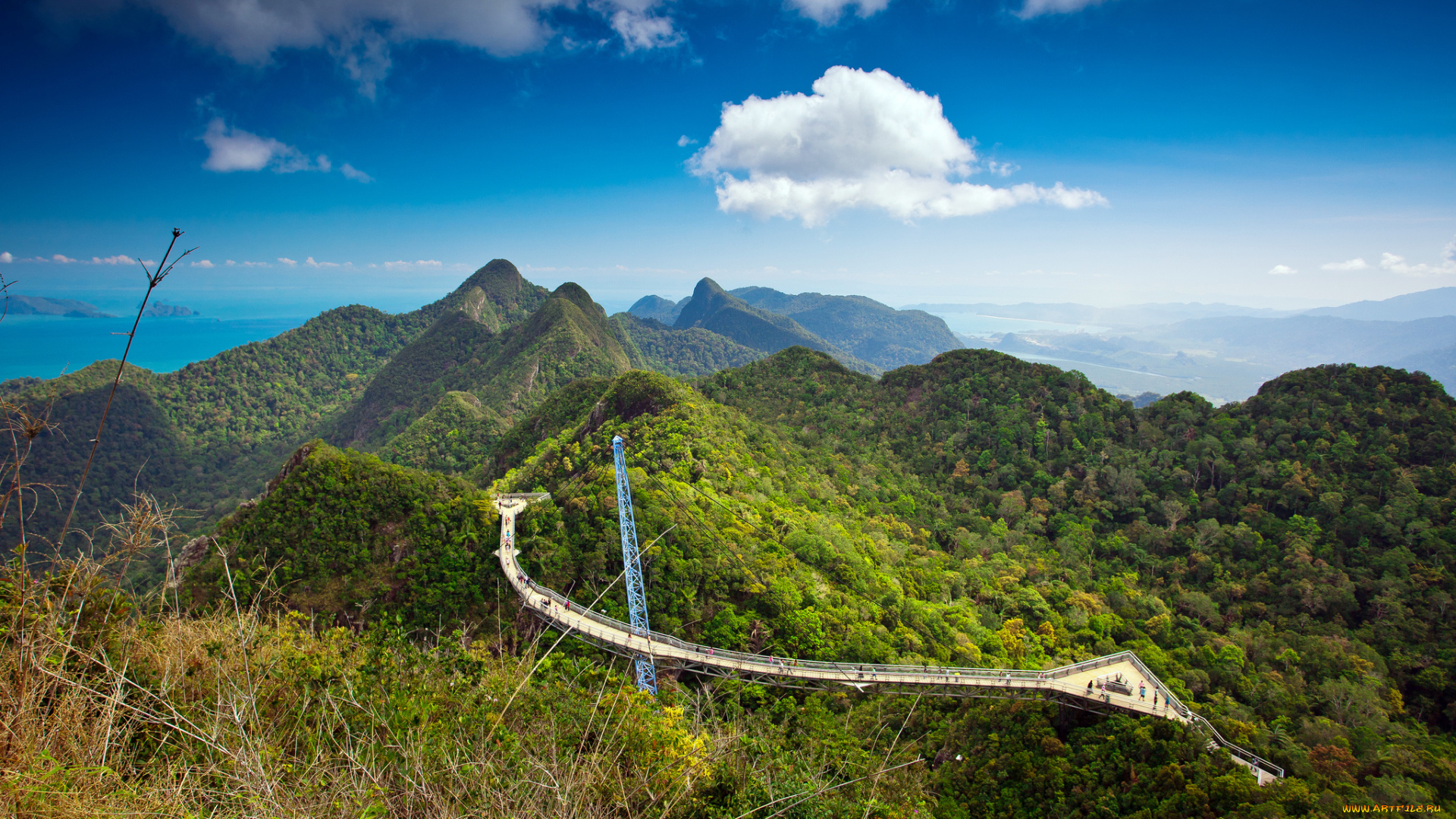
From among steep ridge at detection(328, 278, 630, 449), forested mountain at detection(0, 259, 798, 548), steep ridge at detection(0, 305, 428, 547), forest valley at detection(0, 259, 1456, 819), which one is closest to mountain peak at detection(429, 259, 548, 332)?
forested mountain at detection(0, 259, 798, 548)

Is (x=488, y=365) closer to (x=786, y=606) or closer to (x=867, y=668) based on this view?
(x=786, y=606)

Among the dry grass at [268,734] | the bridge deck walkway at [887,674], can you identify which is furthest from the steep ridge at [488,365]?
the dry grass at [268,734]

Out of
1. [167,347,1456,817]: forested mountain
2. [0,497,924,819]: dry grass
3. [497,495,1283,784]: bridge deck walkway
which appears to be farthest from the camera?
[497,495,1283,784]: bridge deck walkway

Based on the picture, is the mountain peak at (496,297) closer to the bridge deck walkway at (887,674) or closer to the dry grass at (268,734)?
the bridge deck walkway at (887,674)

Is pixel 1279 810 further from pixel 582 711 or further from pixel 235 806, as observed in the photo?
pixel 235 806

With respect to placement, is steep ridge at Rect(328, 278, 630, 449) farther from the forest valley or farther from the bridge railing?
the bridge railing

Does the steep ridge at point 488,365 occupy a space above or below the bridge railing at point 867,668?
above
